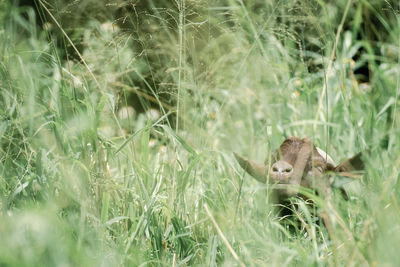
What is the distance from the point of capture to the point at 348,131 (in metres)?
→ 3.38

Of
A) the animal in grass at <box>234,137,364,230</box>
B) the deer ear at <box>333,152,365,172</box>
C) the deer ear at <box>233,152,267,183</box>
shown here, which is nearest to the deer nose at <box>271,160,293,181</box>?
the animal in grass at <box>234,137,364,230</box>

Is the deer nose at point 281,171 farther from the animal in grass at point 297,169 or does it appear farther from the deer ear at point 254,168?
the deer ear at point 254,168

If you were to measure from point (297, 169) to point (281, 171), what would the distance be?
93 millimetres

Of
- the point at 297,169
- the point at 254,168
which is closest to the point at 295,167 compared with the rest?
the point at 297,169

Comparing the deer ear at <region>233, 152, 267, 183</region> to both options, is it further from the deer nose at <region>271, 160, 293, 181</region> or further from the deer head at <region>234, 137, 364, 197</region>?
the deer nose at <region>271, 160, 293, 181</region>

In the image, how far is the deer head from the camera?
6.84 feet

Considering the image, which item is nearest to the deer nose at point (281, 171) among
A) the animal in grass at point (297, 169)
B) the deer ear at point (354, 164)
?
the animal in grass at point (297, 169)

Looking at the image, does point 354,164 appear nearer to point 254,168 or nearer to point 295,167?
point 295,167

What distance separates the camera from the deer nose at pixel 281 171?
2109 mm

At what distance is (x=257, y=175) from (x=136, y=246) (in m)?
0.64

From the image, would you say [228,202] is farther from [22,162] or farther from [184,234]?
[22,162]

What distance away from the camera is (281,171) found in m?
2.12

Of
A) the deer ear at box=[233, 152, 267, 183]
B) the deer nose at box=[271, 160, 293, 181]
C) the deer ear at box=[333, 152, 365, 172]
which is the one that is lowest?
the deer ear at box=[233, 152, 267, 183]

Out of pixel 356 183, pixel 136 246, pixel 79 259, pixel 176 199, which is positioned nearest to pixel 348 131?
pixel 356 183
